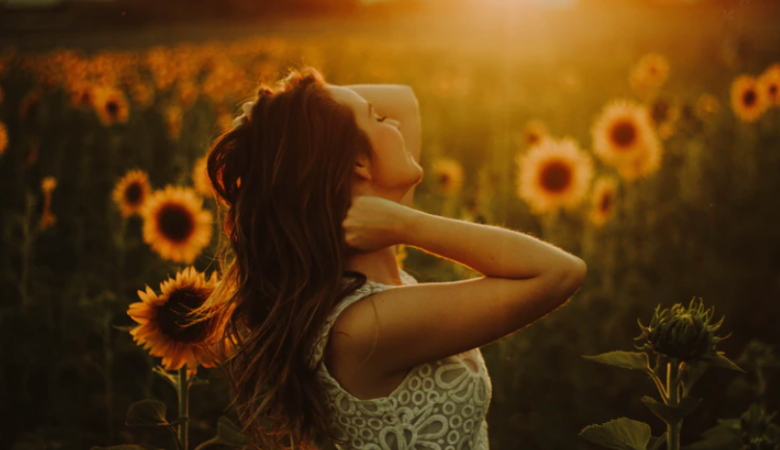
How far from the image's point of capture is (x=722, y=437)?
1.77 meters

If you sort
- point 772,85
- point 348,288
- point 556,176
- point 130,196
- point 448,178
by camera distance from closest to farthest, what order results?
1. point 348,288
2. point 130,196
3. point 556,176
4. point 448,178
5. point 772,85

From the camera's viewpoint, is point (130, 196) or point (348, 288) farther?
point (130, 196)

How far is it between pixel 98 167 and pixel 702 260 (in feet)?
15.7

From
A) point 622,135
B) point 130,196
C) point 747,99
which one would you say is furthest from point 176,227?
point 747,99

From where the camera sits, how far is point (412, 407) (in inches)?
56.9

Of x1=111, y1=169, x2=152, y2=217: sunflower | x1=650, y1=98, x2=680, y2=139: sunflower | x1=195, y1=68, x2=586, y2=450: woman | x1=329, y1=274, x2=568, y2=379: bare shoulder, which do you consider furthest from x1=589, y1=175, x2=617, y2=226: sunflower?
x1=329, y1=274, x2=568, y2=379: bare shoulder

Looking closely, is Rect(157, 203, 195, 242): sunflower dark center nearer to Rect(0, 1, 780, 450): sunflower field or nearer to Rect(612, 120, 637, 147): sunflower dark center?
Rect(0, 1, 780, 450): sunflower field

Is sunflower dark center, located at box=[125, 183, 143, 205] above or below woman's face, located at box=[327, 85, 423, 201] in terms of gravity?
below

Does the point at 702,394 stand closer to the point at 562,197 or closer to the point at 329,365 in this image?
the point at 562,197

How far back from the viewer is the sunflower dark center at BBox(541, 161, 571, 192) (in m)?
3.47

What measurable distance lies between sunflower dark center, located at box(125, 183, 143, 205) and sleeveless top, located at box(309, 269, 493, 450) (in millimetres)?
2172

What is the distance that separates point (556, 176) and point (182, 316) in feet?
7.52

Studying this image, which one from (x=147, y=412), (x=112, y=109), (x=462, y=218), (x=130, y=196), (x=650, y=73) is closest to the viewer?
(x=147, y=412)

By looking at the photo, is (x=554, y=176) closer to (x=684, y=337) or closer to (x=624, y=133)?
(x=624, y=133)
